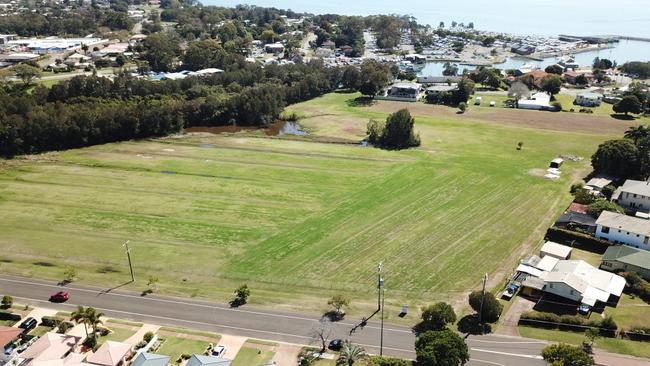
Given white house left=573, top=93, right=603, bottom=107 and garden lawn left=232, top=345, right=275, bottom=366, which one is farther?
white house left=573, top=93, right=603, bottom=107

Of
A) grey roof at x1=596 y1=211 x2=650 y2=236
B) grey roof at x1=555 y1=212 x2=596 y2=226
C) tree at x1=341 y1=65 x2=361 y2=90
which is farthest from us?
tree at x1=341 y1=65 x2=361 y2=90

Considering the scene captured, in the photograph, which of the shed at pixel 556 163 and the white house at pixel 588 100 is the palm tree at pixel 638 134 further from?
the white house at pixel 588 100

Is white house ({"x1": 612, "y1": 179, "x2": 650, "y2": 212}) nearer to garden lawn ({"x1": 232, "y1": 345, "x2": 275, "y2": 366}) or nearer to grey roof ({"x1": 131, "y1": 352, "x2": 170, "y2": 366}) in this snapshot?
garden lawn ({"x1": 232, "y1": 345, "x2": 275, "y2": 366})

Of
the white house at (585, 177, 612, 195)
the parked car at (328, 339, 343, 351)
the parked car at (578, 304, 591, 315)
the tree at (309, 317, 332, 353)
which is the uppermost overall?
the white house at (585, 177, 612, 195)

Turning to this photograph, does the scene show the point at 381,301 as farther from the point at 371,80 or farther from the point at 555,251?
the point at 371,80

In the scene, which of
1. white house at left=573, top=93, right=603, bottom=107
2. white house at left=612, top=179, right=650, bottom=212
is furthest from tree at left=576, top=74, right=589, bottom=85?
white house at left=612, top=179, right=650, bottom=212

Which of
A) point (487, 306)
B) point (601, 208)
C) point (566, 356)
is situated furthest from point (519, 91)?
point (566, 356)
